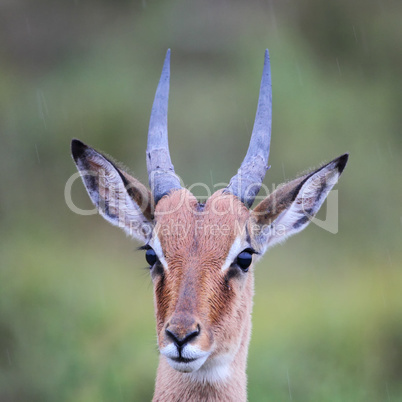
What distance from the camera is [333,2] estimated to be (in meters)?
19.7

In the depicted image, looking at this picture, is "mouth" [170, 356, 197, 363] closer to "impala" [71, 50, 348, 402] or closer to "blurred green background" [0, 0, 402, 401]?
"impala" [71, 50, 348, 402]

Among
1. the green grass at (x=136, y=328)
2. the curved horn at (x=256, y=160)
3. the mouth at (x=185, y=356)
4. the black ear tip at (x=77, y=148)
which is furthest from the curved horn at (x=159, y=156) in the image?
the green grass at (x=136, y=328)

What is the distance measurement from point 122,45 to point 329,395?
11020 mm

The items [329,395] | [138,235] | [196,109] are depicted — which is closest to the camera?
[138,235]

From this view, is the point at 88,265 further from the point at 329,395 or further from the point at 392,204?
the point at 392,204

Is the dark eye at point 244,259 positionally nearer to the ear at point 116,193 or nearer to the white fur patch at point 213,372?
the white fur patch at point 213,372

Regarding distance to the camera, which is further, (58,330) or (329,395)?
(58,330)

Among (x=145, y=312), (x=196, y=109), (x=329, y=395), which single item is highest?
(x=196, y=109)

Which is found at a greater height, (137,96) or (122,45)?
(122,45)

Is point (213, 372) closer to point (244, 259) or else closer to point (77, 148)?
point (244, 259)

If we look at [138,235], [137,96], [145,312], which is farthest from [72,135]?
[138,235]

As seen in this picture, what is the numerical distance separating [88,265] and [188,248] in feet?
28.6

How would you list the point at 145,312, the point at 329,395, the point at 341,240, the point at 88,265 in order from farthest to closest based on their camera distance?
1. the point at 341,240
2. the point at 88,265
3. the point at 145,312
4. the point at 329,395

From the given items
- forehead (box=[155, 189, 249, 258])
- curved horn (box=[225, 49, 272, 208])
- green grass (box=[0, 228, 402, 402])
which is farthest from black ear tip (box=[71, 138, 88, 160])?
green grass (box=[0, 228, 402, 402])
